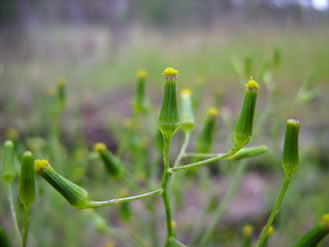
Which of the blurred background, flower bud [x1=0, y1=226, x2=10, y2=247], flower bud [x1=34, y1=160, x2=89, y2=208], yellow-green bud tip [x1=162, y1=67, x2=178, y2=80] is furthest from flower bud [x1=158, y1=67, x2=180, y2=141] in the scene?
the blurred background

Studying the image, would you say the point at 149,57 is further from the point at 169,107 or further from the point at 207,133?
the point at 169,107

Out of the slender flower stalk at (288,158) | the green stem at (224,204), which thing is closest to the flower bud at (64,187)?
the slender flower stalk at (288,158)

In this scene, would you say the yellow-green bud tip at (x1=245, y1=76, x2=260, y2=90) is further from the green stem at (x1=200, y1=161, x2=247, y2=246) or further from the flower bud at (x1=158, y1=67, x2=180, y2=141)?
the green stem at (x1=200, y1=161, x2=247, y2=246)

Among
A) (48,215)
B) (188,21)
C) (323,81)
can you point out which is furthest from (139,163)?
(188,21)

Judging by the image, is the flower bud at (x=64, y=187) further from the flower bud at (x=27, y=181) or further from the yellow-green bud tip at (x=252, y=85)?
the yellow-green bud tip at (x=252, y=85)

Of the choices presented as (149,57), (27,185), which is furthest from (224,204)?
(149,57)

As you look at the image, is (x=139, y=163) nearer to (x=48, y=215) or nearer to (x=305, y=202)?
(x=48, y=215)

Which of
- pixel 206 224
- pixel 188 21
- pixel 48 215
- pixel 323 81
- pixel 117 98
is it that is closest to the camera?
pixel 48 215
